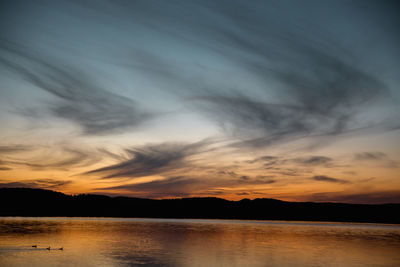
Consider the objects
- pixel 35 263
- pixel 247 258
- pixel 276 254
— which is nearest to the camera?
pixel 35 263

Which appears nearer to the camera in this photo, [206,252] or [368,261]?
[368,261]

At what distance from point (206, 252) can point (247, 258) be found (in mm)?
7810

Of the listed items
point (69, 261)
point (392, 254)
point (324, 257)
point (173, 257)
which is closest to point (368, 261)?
point (324, 257)

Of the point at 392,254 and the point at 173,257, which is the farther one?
the point at 392,254

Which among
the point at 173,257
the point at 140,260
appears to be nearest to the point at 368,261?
the point at 173,257

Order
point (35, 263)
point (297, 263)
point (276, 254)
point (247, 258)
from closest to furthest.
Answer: point (35, 263)
point (297, 263)
point (247, 258)
point (276, 254)

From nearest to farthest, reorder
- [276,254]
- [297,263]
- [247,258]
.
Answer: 1. [297,263]
2. [247,258]
3. [276,254]

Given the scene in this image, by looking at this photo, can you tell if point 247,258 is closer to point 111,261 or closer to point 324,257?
point 324,257

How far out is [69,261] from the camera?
41.0 meters

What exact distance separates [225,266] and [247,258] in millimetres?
7050

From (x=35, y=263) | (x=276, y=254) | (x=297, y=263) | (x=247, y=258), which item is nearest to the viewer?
(x=35, y=263)

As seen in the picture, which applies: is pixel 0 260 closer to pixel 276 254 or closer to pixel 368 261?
pixel 276 254

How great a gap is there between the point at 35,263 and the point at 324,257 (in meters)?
36.6

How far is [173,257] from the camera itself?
44812 millimetres
